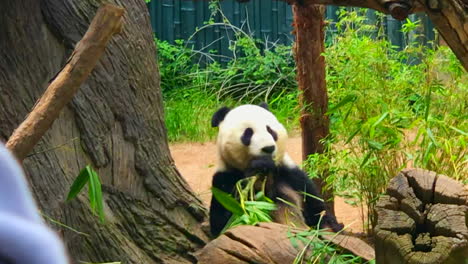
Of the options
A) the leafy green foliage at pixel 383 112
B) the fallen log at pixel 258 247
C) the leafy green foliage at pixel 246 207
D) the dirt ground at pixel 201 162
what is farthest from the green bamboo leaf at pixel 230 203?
the dirt ground at pixel 201 162

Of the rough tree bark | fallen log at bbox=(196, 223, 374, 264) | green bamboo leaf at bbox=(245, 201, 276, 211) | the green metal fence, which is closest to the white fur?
green bamboo leaf at bbox=(245, 201, 276, 211)

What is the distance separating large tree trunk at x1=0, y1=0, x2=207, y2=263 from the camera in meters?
2.74

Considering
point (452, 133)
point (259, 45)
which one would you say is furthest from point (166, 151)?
point (259, 45)

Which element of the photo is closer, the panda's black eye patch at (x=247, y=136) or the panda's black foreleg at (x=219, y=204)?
the panda's black foreleg at (x=219, y=204)

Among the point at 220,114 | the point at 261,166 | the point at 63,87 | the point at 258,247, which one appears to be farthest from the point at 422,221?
the point at 220,114

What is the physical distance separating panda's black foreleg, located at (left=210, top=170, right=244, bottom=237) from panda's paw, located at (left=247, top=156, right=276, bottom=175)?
0.17 meters

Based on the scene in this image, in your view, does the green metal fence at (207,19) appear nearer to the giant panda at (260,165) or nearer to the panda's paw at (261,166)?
the giant panda at (260,165)

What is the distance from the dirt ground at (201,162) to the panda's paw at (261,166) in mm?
1598

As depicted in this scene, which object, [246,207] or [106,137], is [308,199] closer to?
[246,207]

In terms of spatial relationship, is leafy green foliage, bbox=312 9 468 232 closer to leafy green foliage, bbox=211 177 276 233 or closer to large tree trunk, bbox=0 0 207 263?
leafy green foliage, bbox=211 177 276 233

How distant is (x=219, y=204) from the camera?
3336 millimetres

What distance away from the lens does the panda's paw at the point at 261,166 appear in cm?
327

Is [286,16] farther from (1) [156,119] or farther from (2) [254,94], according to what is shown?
(1) [156,119]

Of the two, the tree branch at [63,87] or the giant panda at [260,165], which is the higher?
the tree branch at [63,87]
